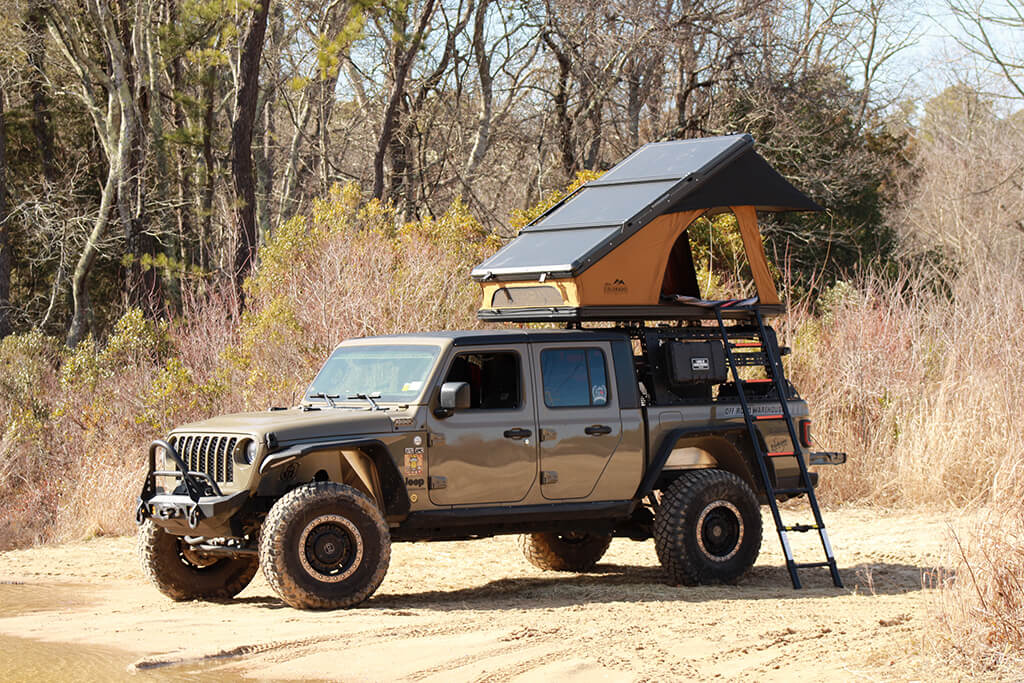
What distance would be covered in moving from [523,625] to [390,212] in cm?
1429

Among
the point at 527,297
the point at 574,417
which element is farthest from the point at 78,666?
the point at 527,297

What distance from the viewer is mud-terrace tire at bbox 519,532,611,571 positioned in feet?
36.3

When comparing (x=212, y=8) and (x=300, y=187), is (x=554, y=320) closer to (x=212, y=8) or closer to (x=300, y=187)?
(x=212, y=8)

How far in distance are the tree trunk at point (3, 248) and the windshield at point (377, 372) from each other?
1887 cm

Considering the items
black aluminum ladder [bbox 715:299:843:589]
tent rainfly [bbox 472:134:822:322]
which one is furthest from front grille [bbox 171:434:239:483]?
black aluminum ladder [bbox 715:299:843:589]

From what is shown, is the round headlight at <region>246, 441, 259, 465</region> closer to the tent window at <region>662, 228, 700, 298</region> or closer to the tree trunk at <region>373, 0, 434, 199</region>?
the tent window at <region>662, 228, 700, 298</region>

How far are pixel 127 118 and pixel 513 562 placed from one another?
61.7 ft

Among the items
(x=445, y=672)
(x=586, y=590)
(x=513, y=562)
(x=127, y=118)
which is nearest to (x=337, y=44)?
(x=127, y=118)

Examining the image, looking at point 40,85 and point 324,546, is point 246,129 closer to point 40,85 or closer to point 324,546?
point 40,85

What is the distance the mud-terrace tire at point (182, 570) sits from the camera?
935 cm

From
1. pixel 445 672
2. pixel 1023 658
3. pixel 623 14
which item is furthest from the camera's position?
pixel 623 14

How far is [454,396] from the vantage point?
8.88 m

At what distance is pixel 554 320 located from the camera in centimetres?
988

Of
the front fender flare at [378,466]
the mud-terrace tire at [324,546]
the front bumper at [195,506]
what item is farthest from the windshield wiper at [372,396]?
the front bumper at [195,506]
